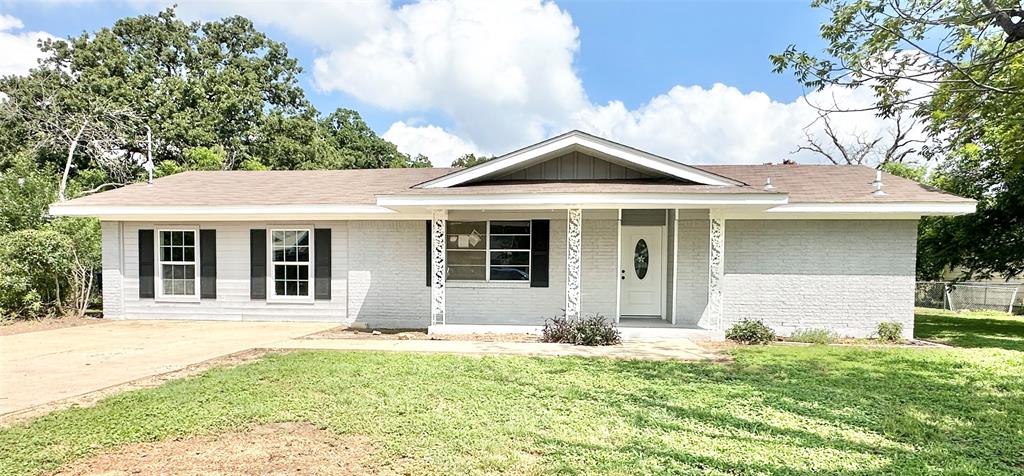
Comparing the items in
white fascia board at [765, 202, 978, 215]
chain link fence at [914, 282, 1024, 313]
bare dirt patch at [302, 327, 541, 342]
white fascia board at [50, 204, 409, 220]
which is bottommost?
chain link fence at [914, 282, 1024, 313]

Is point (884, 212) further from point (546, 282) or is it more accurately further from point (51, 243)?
point (51, 243)

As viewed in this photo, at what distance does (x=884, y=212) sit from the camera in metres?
9.94

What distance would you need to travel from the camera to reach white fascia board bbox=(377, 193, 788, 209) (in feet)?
29.1

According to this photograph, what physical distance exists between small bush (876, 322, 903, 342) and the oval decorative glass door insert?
182 inches

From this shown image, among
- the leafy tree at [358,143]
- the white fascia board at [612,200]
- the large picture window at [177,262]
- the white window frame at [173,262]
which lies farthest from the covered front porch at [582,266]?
the leafy tree at [358,143]

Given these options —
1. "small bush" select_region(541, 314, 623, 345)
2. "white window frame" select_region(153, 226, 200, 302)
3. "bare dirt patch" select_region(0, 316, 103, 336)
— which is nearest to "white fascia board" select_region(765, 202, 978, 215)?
"small bush" select_region(541, 314, 623, 345)

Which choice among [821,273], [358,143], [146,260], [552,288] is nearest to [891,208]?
[821,273]

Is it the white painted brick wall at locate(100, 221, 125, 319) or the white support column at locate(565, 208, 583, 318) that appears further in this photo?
the white painted brick wall at locate(100, 221, 125, 319)

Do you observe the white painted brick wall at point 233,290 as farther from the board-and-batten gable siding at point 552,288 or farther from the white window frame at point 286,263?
the board-and-batten gable siding at point 552,288

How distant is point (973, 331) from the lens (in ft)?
40.2

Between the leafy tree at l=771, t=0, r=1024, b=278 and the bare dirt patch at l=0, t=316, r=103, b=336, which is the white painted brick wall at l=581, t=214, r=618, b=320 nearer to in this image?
the leafy tree at l=771, t=0, r=1024, b=278

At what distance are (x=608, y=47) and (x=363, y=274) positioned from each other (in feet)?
38.9

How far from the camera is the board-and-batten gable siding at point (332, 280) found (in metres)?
11.5

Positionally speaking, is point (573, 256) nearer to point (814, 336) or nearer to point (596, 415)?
point (814, 336)
